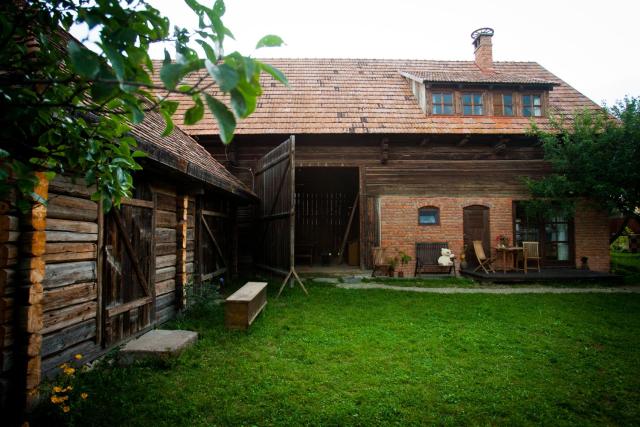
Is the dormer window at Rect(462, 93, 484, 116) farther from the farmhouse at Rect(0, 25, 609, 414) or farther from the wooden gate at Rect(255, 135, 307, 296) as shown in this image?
the wooden gate at Rect(255, 135, 307, 296)

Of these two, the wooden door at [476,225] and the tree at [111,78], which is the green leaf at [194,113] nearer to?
the tree at [111,78]

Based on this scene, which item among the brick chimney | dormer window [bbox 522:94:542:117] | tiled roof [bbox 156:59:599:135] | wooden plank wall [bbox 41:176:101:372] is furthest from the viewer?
the brick chimney

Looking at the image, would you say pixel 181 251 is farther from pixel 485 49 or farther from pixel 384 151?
pixel 485 49

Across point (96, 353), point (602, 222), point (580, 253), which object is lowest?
point (96, 353)

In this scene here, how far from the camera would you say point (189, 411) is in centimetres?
309

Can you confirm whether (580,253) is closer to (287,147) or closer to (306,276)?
(306,276)

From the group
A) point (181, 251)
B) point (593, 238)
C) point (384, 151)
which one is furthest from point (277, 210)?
point (593, 238)

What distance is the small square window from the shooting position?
442 inches

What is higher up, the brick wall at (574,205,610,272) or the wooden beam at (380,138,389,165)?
the wooden beam at (380,138,389,165)

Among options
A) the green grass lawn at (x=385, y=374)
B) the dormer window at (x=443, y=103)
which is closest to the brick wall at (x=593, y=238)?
the dormer window at (x=443, y=103)

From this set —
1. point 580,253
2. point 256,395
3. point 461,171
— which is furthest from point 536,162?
point 256,395

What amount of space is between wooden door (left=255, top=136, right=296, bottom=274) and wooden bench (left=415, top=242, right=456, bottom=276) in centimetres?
459

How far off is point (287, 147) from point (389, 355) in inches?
209

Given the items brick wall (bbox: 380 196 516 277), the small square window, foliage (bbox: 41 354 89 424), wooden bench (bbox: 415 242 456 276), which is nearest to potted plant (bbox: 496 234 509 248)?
brick wall (bbox: 380 196 516 277)
